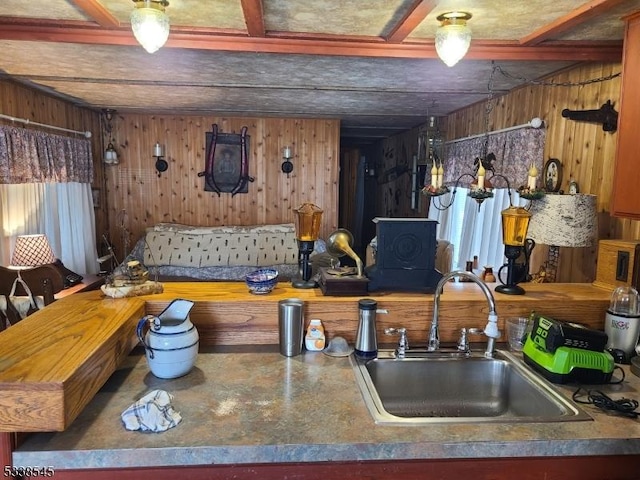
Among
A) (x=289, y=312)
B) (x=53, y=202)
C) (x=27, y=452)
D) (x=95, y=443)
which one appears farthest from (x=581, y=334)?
(x=53, y=202)

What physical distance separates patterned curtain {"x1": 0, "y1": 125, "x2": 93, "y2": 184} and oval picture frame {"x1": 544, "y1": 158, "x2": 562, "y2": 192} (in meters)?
3.87

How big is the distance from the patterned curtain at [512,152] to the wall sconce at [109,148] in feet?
13.0

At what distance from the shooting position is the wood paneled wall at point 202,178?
547 cm

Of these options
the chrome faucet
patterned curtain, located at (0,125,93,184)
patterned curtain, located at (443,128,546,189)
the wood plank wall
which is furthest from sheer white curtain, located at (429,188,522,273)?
patterned curtain, located at (0,125,93,184)

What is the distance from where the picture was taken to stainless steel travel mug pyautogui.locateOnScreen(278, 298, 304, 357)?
1568 mm

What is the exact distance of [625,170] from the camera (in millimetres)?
1755

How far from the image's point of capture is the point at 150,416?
1.13 m

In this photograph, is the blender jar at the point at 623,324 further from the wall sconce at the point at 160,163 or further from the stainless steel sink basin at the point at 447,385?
the wall sconce at the point at 160,163

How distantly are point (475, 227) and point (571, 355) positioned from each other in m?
2.72

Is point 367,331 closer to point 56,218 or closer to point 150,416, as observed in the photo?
point 150,416

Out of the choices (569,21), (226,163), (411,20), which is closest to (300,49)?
(411,20)

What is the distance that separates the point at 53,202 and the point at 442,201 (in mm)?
3921

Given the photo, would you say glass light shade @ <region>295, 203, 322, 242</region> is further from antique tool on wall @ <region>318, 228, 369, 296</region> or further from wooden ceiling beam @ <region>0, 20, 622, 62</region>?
wooden ceiling beam @ <region>0, 20, 622, 62</region>

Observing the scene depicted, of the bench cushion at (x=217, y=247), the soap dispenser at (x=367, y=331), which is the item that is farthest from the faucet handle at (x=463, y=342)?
the bench cushion at (x=217, y=247)
